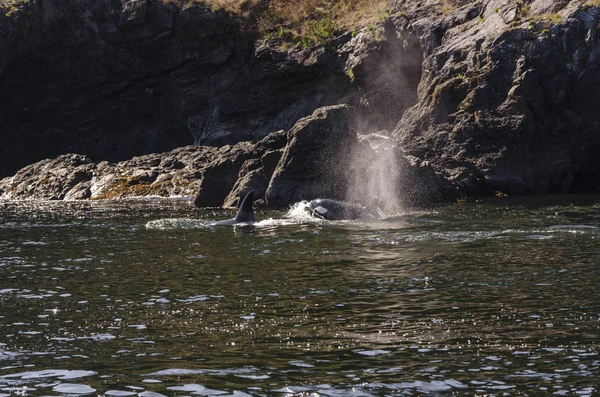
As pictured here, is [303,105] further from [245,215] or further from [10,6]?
[245,215]

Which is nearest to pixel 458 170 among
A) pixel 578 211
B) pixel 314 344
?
pixel 578 211

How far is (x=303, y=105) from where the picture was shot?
172 feet

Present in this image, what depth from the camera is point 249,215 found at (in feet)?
89.0

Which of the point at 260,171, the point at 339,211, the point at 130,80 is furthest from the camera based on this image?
the point at 130,80

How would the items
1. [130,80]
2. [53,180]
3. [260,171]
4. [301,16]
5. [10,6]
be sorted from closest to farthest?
1. [260,171]
2. [53,180]
3. [10,6]
4. [301,16]
5. [130,80]

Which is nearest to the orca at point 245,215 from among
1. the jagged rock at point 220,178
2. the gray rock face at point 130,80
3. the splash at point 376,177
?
the splash at point 376,177

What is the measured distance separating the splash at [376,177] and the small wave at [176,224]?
6.90 metres

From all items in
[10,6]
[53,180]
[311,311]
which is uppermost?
[10,6]

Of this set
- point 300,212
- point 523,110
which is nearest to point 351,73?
point 523,110

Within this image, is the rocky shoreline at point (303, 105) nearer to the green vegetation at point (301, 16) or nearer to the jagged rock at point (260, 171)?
the jagged rock at point (260, 171)

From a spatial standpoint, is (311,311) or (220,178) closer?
(311,311)

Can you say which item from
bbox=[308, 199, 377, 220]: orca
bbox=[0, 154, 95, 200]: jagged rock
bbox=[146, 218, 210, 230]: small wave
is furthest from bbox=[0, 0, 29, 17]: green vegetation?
bbox=[308, 199, 377, 220]: orca

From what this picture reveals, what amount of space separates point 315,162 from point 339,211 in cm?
587

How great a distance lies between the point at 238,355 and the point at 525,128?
89.0 feet
